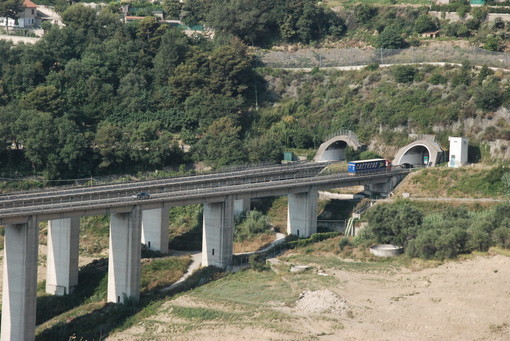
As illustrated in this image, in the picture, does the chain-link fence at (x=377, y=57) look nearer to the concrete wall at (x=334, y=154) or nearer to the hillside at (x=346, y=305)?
the concrete wall at (x=334, y=154)

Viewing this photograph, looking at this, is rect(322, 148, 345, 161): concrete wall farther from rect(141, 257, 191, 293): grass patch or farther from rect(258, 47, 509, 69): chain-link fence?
rect(141, 257, 191, 293): grass patch

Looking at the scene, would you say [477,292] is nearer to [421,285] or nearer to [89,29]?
[421,285]

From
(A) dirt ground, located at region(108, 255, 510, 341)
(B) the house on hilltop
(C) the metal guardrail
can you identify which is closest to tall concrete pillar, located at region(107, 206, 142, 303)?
(A) dirt ground, located at region(108, 255, 510, 341)

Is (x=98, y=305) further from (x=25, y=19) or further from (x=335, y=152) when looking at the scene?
(x=25, y=19)

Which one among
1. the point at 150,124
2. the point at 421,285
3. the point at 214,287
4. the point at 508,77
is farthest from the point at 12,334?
the point at 508,77

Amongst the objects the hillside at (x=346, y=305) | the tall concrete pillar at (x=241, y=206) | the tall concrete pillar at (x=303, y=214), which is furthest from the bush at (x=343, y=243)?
the tall concrete pillar at (x=241, y=206)
